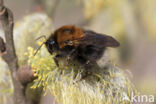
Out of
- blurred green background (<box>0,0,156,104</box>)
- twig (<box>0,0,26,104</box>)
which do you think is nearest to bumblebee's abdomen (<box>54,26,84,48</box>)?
twig (<box>0,0,26,104</box>)

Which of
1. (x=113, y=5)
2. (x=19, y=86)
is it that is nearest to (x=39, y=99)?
(x=19, y=86)

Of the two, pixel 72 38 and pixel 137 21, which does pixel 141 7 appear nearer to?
pixel 137 21

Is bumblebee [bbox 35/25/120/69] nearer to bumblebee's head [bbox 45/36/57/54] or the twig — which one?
bumblebee's head [bbox 45/36/57/54]

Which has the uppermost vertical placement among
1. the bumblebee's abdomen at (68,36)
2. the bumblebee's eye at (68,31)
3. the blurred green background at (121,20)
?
the bumblebee's eye at (68,31)

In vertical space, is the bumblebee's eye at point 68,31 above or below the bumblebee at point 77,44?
above

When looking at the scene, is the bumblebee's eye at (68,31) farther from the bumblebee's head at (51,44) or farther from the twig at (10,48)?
the twig at (10,48)

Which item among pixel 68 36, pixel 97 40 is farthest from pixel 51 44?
pixel 97 40

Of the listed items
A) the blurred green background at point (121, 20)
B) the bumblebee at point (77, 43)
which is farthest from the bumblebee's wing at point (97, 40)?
the blurred green background at point (121, 20)

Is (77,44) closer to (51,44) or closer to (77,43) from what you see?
(77,43)
